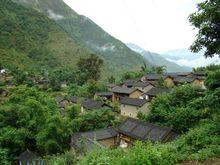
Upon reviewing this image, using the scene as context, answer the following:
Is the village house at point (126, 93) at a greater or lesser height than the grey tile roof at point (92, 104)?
greater

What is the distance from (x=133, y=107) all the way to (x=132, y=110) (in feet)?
1.77

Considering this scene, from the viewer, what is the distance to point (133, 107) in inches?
1406

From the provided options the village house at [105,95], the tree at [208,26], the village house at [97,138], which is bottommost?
the village house at [105,95]

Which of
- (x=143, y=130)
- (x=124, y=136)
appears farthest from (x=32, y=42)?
(x=143, y=130)

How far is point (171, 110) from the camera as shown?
24359 millimetres

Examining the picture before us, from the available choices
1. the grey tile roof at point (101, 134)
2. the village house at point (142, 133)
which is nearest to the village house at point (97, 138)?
the grey tile roof at point (101, 134)

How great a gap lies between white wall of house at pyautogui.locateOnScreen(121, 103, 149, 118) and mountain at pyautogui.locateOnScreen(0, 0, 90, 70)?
57759 mm

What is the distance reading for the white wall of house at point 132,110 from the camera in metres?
34.9

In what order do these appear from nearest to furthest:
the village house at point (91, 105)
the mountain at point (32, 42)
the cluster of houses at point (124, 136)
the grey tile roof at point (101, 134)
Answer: the cluster of houses at point (124, 136)
the grey tile roof at point (101, 134)
the village house at point (91, 105)
the mountain at point (32, 42)

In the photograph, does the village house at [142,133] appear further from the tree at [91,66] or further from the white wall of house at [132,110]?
the tree at [91,66]

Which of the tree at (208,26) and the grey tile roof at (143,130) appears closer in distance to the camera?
the tree at (208,26)

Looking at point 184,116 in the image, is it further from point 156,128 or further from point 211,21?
point 211,21

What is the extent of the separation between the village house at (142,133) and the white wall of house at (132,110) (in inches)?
410

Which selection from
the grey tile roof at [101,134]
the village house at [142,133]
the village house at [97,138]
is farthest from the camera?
the grey tile roof at [101,134]
